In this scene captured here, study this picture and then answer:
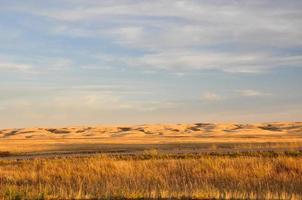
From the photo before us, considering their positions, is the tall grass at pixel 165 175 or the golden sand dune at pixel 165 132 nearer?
the tall grass at pixel 165 175

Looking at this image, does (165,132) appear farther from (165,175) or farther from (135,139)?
(165,175)

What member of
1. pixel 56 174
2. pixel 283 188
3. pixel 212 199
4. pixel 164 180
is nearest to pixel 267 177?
pixel 283 188

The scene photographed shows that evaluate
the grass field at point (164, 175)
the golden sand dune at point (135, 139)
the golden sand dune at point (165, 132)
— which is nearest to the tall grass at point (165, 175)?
the grass field at point (164, 175)

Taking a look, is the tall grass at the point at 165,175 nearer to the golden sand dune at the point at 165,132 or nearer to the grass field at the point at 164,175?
the grass field at the point at 164,175

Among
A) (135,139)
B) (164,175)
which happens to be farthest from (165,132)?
(164,175)

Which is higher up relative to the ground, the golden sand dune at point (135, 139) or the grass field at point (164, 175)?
the golden sand dune at point (135, 139)

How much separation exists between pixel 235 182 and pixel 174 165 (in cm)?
521

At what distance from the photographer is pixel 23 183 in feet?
88.2

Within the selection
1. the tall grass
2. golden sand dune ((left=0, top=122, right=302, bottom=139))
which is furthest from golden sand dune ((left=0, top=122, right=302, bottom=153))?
the tall grass

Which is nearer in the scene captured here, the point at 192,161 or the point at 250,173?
the point at 250,173

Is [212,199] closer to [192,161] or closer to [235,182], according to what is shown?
[235,182]

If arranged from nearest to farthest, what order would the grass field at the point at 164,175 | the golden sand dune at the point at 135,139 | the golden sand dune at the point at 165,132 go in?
1. the grass field at the point at 164,175
2. the golden sand dune at the point at 135,139
3. the golden sand dune at the point at 165,132

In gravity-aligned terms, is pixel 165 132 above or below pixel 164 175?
above

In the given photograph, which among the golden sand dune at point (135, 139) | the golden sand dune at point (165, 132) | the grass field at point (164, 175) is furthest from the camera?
the golden sand dune at point (165, 132)
